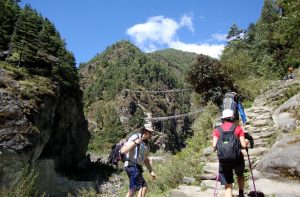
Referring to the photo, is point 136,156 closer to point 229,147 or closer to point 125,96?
point 229,147

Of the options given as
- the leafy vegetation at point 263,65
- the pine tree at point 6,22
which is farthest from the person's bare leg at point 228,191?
the pine tree at point 6,22

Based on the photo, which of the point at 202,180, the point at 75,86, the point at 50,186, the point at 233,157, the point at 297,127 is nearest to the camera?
the point at 233,157

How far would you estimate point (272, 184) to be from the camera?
320 inches

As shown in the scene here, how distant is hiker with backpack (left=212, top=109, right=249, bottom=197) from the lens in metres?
6.27

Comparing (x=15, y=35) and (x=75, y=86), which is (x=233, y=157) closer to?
(x=15, y=35)

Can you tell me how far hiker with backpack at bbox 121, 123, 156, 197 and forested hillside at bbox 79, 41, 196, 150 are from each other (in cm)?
10289

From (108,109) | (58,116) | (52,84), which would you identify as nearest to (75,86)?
(58,116)

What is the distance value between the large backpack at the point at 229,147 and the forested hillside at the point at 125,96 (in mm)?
103867

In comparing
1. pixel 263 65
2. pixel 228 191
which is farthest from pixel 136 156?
pixel 263 65

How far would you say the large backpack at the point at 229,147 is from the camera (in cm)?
625

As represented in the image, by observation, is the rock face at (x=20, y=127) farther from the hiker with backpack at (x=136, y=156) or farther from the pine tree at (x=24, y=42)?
the hiker with backpack at (x=136, y=156)

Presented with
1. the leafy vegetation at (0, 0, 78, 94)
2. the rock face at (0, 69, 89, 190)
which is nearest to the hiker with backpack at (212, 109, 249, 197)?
the rock face at (0, 69, 89, 190)

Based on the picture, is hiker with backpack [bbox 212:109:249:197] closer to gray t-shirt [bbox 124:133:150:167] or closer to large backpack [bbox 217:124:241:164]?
large backpack [bbox 217:124:241:164]

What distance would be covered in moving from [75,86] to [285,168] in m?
47.3
